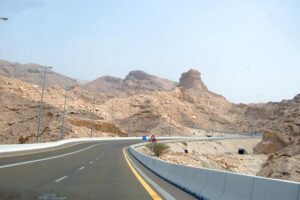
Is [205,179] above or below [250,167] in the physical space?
above

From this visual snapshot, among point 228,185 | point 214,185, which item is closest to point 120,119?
point 214,185

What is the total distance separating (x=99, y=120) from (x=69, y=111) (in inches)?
345

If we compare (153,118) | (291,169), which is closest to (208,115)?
(153,118)

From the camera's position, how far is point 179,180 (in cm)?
1711

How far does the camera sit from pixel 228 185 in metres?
10.0

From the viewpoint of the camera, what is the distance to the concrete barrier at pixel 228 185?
6.78m

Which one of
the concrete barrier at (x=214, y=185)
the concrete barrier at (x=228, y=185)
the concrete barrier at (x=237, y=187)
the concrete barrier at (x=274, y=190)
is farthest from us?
Result: the concrete barrier at (x=214, y=185)

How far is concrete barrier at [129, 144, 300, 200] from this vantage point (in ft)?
22.2

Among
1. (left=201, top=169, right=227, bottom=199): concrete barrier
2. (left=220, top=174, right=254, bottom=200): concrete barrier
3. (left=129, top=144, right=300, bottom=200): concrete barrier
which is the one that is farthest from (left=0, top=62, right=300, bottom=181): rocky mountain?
(left=220, top=174, right=254, bottom=200): concrete barrier

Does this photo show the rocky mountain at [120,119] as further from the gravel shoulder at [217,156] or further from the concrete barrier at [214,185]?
the concrete barrier at [214,185]

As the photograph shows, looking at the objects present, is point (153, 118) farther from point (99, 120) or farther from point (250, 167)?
point (250, 167)

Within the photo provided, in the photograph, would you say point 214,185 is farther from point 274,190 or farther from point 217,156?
point 217,156

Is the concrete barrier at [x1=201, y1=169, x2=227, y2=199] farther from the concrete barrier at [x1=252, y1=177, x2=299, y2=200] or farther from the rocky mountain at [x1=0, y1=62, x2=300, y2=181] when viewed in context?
the rocky mountain at [x1=0, y1=62, x2=300, y2=181]

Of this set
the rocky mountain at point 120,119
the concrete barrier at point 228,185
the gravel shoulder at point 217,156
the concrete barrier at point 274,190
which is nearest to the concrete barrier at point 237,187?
the concrete barrier at point 228,185
